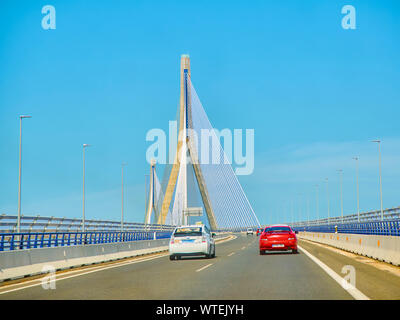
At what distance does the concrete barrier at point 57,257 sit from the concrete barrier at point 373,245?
450 inches

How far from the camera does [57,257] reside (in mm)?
21141

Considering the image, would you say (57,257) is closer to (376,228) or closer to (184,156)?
(376,228)

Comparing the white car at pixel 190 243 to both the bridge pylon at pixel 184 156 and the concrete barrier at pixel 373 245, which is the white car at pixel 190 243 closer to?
the concrete barrier at pixel 373 245

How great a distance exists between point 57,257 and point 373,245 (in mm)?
12453

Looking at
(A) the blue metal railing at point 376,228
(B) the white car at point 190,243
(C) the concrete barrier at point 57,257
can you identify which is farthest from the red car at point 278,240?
(A) the blue metal railing at point 376,228

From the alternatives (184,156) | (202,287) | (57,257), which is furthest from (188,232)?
(184,156)

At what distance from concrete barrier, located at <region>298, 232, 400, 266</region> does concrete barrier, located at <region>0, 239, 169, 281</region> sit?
1143 cm

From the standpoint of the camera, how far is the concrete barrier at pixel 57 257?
17203 mm

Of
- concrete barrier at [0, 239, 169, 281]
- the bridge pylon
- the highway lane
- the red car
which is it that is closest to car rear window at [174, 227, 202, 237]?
concrete barrier at [0, 239, 169, 281]

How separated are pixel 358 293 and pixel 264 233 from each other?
55.8ft

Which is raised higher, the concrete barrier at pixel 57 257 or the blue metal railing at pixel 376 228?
the blue metal railing at pixel 376 228

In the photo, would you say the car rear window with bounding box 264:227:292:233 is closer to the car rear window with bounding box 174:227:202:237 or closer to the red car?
the red car

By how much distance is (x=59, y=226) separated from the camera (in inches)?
1382
